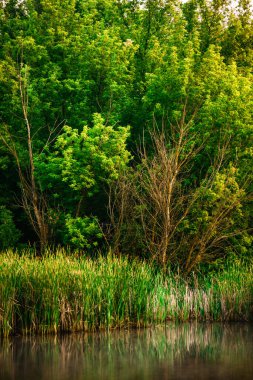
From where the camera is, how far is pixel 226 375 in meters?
8.95

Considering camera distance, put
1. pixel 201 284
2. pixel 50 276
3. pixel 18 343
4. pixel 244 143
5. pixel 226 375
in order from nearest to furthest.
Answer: pixel 226 375, pixel 18 343, pixel 50 276, pixel 201 284, pixel 244 143

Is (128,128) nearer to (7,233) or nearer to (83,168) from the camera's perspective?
(83,168)

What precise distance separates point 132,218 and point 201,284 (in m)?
3.10

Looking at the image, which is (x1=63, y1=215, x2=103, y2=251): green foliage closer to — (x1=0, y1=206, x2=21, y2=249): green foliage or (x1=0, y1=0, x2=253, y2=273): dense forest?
(x1=0, y1=0, x2=253, y2=273): dense forest

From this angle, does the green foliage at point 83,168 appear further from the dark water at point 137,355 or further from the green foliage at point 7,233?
the dark water at point 137,355

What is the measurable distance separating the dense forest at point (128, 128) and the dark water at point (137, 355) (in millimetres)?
3860

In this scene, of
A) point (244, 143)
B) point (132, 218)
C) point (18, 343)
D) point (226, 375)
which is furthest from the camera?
point (244, 143)

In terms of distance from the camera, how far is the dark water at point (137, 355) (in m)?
9.22

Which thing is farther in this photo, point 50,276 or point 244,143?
point 244,143

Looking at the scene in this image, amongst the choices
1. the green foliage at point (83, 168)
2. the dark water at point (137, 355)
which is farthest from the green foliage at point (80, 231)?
the dark water at point (137, 355)

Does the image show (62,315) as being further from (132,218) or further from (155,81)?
(155,81)

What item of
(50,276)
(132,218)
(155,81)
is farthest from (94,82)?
(50,276)

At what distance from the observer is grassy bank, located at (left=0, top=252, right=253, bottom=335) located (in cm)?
1185

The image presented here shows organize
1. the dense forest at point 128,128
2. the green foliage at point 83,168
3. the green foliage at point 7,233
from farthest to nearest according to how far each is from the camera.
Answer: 1. the green foliage at point 7,233
2. the green foliage at point 83,168
3. the dense forest at point 128,128
